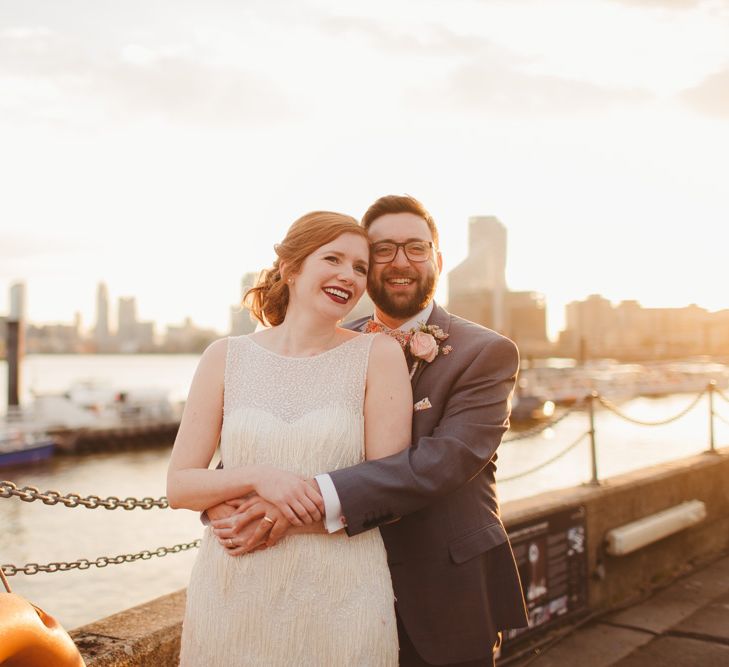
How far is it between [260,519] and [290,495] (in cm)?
14

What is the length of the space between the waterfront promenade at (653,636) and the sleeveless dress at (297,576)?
2.34m

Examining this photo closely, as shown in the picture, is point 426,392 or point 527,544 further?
point 527,544

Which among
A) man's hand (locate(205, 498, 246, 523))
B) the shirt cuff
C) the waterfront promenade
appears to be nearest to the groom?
the shirt cuff

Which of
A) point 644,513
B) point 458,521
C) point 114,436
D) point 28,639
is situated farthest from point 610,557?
point 114,436

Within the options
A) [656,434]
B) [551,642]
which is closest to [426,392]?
[551,642]

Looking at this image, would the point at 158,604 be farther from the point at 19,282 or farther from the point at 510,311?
the point at 510,311

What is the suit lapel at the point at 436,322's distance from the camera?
253 centimetres

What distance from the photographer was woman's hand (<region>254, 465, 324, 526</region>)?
6.95 feet

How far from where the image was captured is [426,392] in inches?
98.0

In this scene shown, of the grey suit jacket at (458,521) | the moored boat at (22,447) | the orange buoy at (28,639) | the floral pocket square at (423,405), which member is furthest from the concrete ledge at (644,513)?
the moored boat at (22,447)

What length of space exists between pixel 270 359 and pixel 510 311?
112m

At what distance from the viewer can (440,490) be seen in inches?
87.6

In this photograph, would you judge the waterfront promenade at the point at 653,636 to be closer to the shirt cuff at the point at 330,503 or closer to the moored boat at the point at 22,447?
the shirt cuff at the point at 330,503

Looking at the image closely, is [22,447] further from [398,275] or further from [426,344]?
[426,344]
